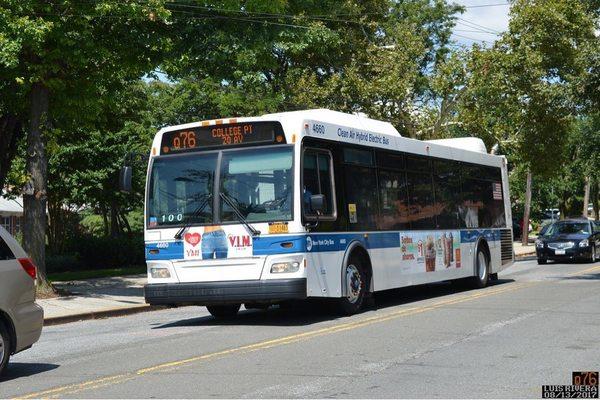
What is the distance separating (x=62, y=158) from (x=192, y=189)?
20.4 meters

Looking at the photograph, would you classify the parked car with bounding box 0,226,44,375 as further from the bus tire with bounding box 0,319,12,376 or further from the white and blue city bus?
the white and blue city bus

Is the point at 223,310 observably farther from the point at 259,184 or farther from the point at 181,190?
the point at 259,184

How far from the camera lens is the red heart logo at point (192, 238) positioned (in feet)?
43.1

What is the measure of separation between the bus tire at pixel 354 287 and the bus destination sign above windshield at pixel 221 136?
2.65m

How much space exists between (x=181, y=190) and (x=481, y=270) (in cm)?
975

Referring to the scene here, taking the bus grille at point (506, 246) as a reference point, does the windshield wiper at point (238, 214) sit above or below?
above

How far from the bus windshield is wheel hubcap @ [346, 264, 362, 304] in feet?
6.61

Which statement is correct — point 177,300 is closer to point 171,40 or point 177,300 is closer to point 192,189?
point 192,189

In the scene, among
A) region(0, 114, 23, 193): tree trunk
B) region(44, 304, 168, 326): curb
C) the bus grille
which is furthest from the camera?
region(0, 114, 23, 193): tree trunk

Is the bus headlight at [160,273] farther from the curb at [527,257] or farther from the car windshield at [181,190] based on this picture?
the curb at [527,257]

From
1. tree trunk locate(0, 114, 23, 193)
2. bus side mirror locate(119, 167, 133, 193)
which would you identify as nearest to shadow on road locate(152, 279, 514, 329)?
bus side mirror locate(119, 167, 133, 193)

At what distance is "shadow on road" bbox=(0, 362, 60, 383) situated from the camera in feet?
30.6

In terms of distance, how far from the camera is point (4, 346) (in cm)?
892

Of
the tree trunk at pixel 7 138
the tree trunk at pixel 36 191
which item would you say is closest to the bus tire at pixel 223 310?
the tree trunk at pixel 36 191
